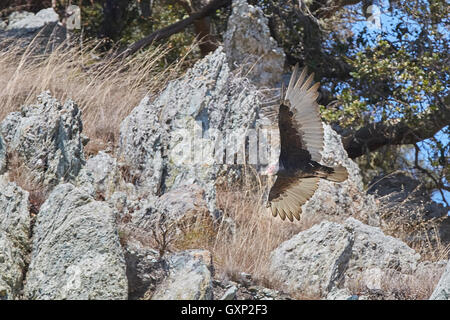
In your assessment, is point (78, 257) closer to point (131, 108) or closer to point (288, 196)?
point (288, 196)

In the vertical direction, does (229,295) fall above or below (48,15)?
below

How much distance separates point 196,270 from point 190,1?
19.6 feet

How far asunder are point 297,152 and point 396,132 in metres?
2.57

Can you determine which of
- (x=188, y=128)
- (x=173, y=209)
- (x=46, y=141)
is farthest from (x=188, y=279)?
(x=188, y=128)

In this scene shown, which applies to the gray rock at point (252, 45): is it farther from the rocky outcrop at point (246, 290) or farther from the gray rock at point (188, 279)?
the gray rock at point (188, 279)

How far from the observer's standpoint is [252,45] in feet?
30.8

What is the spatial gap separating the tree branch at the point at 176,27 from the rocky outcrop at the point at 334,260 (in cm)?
432

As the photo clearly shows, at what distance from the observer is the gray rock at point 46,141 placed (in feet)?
21.1

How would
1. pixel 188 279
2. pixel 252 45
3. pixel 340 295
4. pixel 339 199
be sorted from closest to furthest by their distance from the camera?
1. pixel 188 279
2. pixel 340 295
3. pixel 339 199
4. pixel 252 45

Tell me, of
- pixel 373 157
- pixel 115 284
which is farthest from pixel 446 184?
pixel 115 284

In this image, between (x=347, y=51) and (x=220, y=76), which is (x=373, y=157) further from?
(x=220, y=76)

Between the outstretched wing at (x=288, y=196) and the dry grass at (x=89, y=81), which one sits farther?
the dry grass at (x=89, y=81)

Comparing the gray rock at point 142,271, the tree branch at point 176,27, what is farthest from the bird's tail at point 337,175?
the tree branch at point 176,27

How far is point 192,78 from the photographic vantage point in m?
8.06
